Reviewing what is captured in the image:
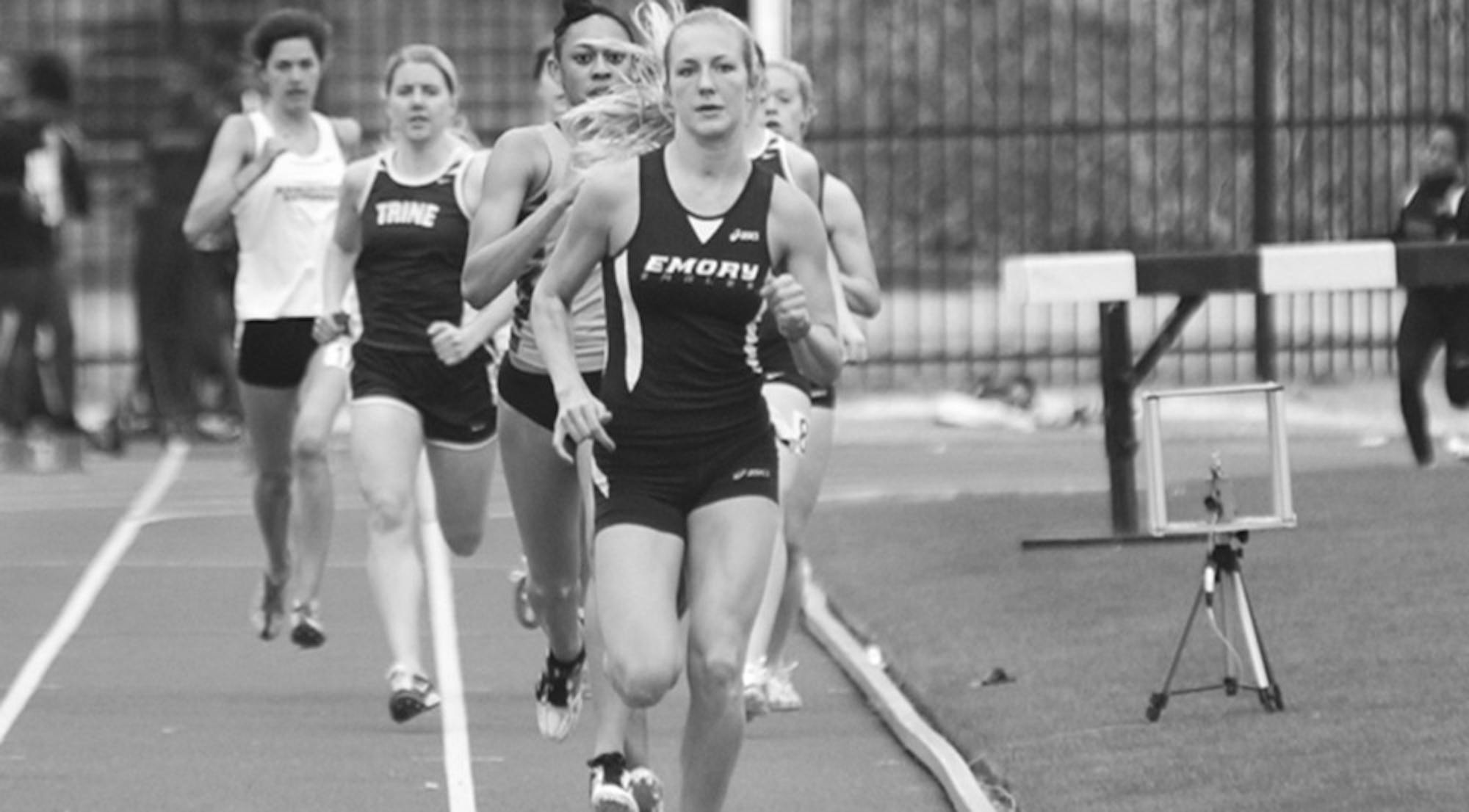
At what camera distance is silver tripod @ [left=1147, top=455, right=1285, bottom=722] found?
993 centimetres

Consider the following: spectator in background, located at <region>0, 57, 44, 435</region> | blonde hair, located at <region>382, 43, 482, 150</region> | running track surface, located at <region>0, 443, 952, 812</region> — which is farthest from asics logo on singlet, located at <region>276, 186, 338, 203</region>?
spectator in background, located at <region>0, 57, 44, 435</region>

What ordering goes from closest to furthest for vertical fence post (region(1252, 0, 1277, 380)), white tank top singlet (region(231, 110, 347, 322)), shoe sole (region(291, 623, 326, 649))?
shoe sole (region(291, 623, 326, 649))
white tank top singlet (region(231, 110, 347, 322))
vertical fence post (region(1252, 0, 1277, 380))

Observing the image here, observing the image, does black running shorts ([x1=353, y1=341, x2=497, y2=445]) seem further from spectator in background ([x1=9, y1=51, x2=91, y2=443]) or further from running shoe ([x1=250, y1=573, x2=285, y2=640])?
spectator in background ([x1=9, y1=51, x2=91, y2=443])

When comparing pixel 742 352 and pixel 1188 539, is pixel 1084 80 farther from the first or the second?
pixel 742 352

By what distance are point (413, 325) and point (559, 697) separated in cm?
173

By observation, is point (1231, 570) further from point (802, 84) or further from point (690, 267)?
point (690, 267)

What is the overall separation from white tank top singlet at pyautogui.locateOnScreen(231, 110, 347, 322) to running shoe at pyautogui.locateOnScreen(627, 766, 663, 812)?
4405mm

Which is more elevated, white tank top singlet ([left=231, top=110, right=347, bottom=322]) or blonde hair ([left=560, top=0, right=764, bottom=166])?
blonde hair ([left=560, top=0, right=764, bottom=166])

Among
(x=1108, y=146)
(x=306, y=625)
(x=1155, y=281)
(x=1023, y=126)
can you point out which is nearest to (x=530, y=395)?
(x=306, y=625)

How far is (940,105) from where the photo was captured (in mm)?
21906

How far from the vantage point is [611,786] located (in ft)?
26.6

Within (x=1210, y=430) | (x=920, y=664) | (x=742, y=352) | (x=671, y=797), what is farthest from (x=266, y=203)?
(x=1210, y=430)

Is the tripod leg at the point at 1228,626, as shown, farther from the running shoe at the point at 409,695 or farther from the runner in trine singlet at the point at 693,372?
the runner in trine singlet at the point at 693,372

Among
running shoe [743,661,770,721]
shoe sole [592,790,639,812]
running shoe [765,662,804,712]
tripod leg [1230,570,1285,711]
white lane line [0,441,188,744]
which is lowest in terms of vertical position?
white lane line [0,441,188,744]
